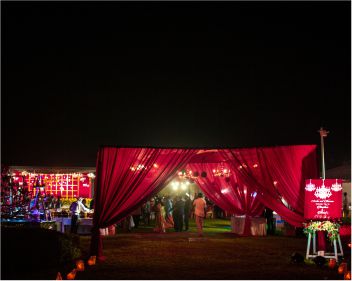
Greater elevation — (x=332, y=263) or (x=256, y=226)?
(x=256, y=226)

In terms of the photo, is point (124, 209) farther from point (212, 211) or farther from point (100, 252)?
point (212, 211)

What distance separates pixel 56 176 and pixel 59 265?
13.3 meters

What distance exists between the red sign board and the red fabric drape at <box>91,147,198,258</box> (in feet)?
10.5

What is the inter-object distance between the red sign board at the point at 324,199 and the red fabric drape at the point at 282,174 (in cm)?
120

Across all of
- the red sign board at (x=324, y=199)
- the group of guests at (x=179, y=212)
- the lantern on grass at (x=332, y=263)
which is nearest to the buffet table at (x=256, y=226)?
the group of guests at (x=179, y=212)

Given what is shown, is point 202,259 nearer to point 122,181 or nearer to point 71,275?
point 122,181

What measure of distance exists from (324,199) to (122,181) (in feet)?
13.7

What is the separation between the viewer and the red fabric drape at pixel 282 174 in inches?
436

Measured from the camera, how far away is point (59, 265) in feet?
29.3

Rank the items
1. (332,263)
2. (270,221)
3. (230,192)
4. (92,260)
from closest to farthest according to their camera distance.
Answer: (332,263), (92,260), (270,221), (230,192)

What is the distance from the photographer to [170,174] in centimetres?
1125

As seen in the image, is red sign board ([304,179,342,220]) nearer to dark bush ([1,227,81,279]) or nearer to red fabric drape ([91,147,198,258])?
red fabric drape ([91,147,198,258])

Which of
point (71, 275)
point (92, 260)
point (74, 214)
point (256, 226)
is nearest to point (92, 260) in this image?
point (92, 260)

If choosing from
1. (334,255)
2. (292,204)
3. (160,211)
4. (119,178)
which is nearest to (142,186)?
(119,178)
